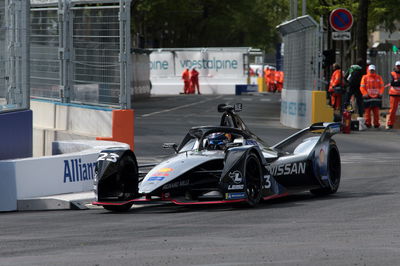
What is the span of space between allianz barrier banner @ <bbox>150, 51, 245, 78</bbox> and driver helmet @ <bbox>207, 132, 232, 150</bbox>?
4955 cm

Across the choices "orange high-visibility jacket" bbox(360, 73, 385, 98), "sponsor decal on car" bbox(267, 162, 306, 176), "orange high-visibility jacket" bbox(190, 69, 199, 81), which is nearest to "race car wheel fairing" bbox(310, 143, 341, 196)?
"sponsor decal on car" bbox(267, 162, 306, 176)

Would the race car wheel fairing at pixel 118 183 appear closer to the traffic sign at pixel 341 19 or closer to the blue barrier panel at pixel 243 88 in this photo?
the traffic sign at pixel 341 19

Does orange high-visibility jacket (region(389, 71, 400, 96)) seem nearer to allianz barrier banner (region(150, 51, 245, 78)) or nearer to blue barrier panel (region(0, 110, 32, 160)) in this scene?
blue barrier panel (region(0, 110, 32, 160))

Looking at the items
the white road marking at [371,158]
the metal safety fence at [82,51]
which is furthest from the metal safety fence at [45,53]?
the white road marking at [371,158]

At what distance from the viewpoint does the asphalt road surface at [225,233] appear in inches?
324

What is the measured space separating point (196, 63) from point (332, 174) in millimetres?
49938

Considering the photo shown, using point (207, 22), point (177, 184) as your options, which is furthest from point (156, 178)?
point (207, 22)

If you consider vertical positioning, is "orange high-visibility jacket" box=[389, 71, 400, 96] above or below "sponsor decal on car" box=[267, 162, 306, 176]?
above

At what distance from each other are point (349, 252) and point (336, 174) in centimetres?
545

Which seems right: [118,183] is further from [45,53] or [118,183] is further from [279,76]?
[279,76]

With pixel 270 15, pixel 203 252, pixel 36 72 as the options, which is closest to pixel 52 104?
pixel 36 72

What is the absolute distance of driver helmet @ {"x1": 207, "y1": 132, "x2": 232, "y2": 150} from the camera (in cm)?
A: 1245

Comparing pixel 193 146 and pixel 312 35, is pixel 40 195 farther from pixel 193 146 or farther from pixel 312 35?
pixel 312 35

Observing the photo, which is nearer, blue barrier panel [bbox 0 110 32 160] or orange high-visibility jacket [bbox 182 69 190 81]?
blue barrier panel [bbox 0 110 32 160]
